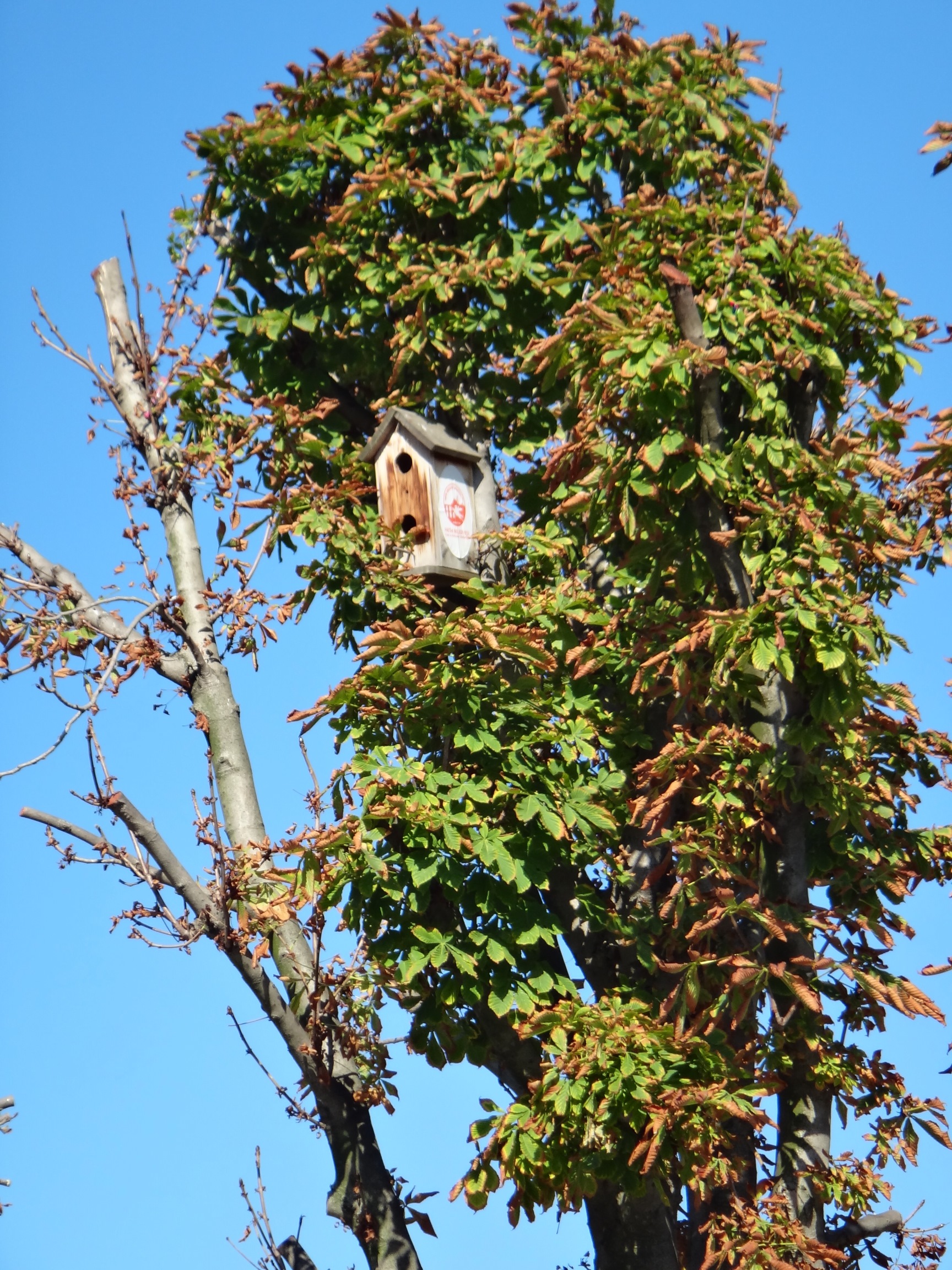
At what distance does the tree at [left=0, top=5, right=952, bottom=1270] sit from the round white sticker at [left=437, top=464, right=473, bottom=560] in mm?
282

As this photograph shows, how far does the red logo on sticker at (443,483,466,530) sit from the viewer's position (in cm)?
822

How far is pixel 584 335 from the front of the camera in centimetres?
696

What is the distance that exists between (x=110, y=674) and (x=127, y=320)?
8.77 feet

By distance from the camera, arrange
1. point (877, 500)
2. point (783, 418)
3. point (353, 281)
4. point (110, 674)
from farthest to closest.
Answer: point (353, 281), point (110, 674), point (783, 418), point (877, 500)

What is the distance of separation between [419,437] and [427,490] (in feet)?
0.96

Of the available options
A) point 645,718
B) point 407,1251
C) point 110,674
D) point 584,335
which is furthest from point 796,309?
point 407,1251

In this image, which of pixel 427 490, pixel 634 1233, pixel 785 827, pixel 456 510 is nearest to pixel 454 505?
pixel 456 510

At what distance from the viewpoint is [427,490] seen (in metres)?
8.14

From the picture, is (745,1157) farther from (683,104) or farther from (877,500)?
(683,104)

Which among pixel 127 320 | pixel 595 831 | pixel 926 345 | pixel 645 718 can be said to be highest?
pixel 127 320

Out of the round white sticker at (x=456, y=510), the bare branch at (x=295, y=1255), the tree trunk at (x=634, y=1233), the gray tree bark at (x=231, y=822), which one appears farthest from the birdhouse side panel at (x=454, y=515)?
the bare branch at (x=295, y=1255)

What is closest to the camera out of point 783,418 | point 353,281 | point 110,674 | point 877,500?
point 877,500

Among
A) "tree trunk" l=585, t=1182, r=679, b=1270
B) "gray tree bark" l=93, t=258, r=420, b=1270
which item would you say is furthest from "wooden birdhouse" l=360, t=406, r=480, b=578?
"tree trunk" l=585, t=1182, r=679, b=1270

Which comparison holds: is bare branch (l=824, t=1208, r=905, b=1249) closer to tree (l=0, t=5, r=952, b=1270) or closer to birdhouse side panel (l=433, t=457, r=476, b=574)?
tree (l=0, t=5, r=952, b=1270)
